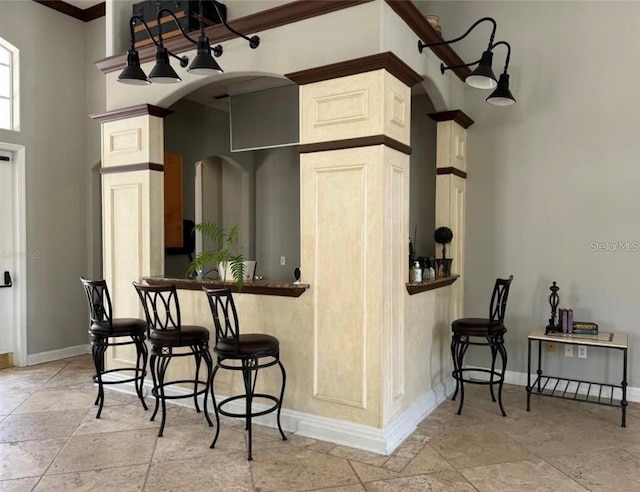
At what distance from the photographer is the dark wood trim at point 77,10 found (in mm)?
5449

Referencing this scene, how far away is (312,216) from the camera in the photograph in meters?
3.42

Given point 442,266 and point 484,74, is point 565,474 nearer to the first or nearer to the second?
point 442,266

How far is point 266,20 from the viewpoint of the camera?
11.8ft

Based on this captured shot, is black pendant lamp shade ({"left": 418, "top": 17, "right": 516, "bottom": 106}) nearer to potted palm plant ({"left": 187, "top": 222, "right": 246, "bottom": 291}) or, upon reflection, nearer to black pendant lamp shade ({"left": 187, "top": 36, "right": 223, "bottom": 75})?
black pendant lamp shade ({"left": 187, "top": 36, "right": 223, "bottom": 75})

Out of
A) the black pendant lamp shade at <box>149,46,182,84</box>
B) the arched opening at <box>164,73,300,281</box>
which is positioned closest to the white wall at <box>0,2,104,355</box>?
the arched opening at <box>164,73,300,281</box>

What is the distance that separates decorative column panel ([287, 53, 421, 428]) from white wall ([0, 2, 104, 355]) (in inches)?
136

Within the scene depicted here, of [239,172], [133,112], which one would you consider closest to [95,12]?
[133,112]

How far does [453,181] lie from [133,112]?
2.87 meters

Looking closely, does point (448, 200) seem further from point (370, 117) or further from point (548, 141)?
point (370, 117)

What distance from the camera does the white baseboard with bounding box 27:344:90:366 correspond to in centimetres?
535

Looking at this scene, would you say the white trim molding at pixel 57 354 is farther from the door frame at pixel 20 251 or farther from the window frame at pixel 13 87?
the window frame at pixel 13 87

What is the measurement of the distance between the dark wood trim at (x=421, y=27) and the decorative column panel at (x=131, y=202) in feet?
7.21

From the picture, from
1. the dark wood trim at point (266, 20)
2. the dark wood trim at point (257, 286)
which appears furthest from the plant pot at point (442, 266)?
the dark wood trim at point (266, 20)

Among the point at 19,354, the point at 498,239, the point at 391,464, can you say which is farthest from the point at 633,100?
the point at 19,354
